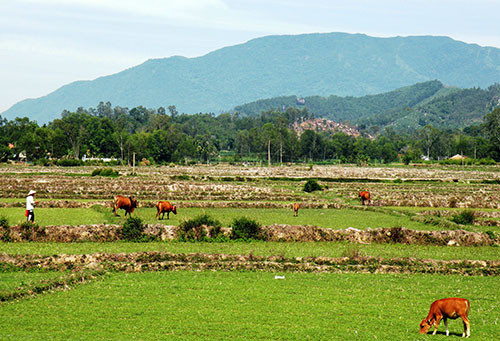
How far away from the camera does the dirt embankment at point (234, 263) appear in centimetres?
2041

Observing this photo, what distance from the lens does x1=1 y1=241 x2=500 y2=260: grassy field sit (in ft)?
76.5

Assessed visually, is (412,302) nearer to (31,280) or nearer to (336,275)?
(336,275)

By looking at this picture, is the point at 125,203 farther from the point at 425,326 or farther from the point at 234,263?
the point at 425,326

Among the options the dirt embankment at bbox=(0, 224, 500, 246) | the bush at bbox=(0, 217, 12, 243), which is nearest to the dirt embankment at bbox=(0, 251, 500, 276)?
the dirt embankment at bbox=(0, 224, 500, 246)

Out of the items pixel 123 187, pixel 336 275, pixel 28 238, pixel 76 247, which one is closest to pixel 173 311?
pixel 336 275

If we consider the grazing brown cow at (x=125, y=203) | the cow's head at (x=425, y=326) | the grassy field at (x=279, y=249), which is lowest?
the grassy field at (x=279, y=249)

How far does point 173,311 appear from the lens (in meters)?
14.7

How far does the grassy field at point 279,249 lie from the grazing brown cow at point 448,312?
10251mm

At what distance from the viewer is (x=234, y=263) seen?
69.2 feet

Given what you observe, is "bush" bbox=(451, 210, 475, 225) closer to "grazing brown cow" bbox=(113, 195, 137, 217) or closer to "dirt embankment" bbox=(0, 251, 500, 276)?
"dirt embankment" bbox=(0, 251, 500, 276)

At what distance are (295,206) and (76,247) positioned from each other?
56.7 ft

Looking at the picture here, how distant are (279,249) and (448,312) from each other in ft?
42.4

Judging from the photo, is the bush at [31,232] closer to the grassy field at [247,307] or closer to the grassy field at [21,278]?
the grassy field at [21,278]

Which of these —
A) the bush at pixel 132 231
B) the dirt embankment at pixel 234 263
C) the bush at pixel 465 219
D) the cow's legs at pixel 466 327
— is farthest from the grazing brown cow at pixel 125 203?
the cow's legs at pixel 466 327
